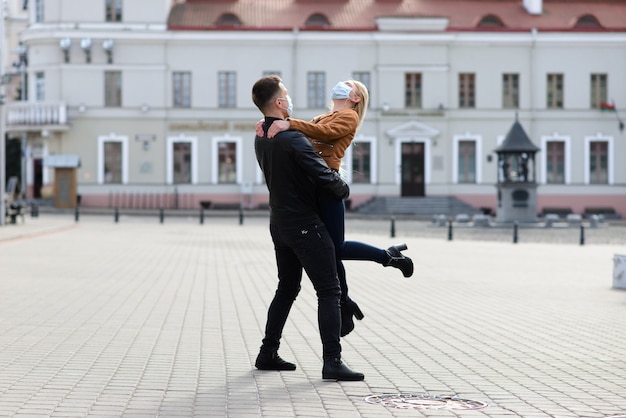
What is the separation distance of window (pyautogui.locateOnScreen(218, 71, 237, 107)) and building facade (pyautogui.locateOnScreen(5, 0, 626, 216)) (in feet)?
0.19

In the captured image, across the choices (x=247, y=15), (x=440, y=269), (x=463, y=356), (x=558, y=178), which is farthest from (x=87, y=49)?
(x=463, y=356)

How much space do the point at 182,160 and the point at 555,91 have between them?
60.6ft

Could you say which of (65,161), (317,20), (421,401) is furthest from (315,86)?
(421,401)

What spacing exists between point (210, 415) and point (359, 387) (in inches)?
55.5

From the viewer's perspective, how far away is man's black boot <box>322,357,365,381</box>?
7.84 m

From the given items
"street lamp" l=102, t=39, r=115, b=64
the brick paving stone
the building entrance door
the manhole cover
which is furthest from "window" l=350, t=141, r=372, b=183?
the manhole cover

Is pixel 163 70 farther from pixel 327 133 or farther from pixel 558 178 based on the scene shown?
pixel 327 133

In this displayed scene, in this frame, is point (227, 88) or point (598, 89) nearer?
point (227, 88)

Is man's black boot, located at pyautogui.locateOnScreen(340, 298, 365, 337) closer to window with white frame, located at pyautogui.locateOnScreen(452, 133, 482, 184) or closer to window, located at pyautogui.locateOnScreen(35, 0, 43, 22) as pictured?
window with white frame, located at pyautogui.locateOnScreen(452, 133, 482, 184)

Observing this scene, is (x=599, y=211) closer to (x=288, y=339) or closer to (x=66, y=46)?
(x=66, y=46)

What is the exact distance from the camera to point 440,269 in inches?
815

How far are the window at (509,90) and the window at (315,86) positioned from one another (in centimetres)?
879

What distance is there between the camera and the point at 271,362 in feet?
27.4

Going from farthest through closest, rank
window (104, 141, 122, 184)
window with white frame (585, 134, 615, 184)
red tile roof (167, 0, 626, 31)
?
1. red tile roof (167, 0, 626, 31)
2. window with white frame (585, 134, 615, 184)
3. window (104, 141, 122, 184)
